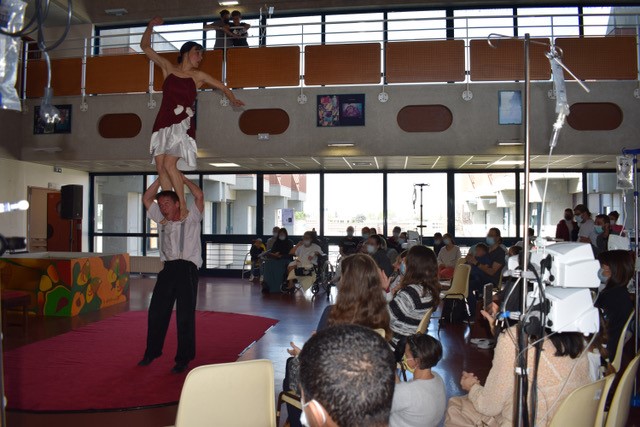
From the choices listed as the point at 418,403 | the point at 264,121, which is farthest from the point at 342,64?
the point at 418,403

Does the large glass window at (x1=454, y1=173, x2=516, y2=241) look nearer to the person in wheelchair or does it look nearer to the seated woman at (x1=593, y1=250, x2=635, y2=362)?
the person in wheelchair

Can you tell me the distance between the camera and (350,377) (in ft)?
4.25

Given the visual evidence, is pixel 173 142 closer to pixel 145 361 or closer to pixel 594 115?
pixel 145 361

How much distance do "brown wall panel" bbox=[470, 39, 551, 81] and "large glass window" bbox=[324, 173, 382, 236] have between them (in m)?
3.93

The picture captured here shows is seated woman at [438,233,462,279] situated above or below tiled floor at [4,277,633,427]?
above

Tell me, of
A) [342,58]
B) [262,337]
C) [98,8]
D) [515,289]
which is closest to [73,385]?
[262,337]

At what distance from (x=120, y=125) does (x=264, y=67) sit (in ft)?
9.98

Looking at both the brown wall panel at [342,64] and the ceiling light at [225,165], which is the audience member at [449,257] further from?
the ceiling light at [225,165]

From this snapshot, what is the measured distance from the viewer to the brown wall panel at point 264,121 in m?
9.39

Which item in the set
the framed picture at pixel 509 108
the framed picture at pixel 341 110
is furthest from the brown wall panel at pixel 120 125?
the framed picture at pixel 509 108

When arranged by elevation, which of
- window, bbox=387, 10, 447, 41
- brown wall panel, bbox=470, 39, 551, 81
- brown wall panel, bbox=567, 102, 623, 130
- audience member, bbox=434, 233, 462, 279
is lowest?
audience member, bbox=434, 233, 462, 279

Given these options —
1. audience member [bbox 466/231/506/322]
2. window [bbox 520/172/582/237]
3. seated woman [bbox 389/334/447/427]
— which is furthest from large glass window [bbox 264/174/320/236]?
seated woman [bbox 389/334/447/427]

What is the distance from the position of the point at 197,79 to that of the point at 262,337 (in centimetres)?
316

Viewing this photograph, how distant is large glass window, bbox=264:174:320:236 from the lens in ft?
40.7
